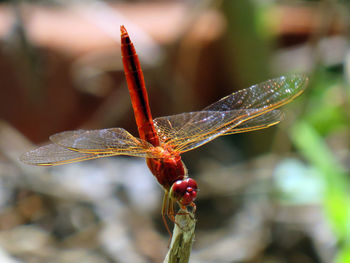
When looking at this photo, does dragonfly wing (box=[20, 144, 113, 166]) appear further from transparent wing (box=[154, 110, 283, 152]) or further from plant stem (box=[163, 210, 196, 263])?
plant stem (box=[163, 210, 196, 263])

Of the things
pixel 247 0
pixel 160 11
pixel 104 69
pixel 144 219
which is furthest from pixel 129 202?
pixel 160 11

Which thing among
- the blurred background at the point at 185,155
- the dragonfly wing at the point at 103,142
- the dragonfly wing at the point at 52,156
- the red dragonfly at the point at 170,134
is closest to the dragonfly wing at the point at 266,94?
the red dragonfly at the point at 170,134

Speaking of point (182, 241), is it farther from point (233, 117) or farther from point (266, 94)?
point (266, 94)

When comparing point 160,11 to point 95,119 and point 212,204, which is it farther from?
point 212,204

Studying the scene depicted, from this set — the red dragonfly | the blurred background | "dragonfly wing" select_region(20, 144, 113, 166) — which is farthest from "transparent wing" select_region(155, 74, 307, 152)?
the blurred background

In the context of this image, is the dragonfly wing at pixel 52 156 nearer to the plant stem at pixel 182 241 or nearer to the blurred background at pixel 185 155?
the plant stem at pixel 182 241

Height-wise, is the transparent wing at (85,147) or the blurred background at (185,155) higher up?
the transparent wing at (85,147)
